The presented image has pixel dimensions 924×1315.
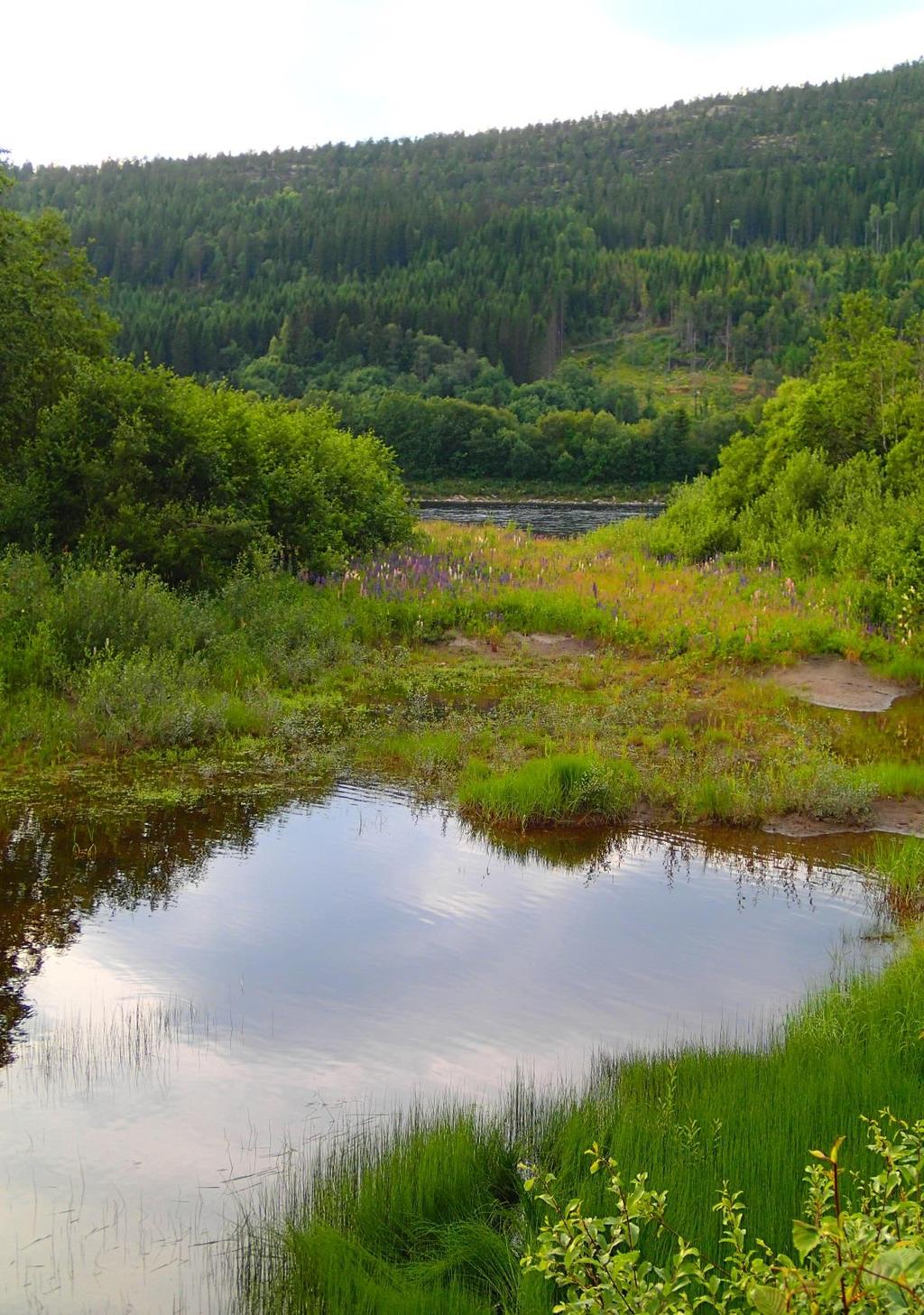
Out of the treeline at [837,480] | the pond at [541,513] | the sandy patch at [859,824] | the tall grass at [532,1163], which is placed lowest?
the sandy patch at [859,824]

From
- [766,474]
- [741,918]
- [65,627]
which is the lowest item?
[741,918]

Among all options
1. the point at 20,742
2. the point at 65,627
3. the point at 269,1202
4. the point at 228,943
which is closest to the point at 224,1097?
the point at 269,1202

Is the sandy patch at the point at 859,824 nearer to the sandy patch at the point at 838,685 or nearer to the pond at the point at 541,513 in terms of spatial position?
the sandy patch at the point at 838,685

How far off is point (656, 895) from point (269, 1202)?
17.0 feet

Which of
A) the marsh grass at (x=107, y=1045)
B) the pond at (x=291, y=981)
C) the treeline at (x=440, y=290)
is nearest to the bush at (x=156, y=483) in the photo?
the pond at (x=291, y=981)

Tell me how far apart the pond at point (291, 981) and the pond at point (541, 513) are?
46.3 meters

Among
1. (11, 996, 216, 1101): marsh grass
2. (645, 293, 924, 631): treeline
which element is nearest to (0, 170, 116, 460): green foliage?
(645, 293, 924, 631): treeline

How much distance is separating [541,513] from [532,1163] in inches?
3016

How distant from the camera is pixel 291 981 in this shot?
7.86 m

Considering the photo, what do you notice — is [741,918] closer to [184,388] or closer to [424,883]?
[424,883]

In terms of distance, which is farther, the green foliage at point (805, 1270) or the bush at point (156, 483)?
the bush at point (156, 483)

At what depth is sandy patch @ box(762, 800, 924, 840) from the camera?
1140cm

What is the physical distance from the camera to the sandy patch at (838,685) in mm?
16781

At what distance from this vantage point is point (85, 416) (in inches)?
749
